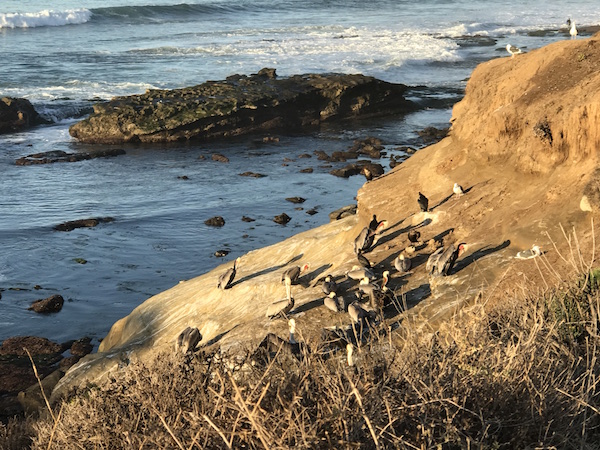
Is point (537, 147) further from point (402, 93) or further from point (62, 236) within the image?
point (402, 93)

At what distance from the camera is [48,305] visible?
18859 mm

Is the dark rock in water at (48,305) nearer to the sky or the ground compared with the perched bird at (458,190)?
nearer to the ground

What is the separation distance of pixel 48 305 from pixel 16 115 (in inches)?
911

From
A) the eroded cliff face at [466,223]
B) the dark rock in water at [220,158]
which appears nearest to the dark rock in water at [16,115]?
the dark rock in water at [220,158]

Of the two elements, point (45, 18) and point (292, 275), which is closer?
point (292, 275)

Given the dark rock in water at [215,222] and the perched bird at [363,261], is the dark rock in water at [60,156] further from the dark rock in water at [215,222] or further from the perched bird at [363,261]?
the perched bird at [363,261]

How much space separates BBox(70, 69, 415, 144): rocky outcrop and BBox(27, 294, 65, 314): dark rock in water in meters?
18.4

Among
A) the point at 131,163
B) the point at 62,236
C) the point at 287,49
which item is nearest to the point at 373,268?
the point at 62,236

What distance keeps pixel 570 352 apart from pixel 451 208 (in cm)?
720

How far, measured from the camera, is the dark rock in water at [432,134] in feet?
115

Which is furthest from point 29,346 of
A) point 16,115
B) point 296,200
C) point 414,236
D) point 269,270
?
point 16,115

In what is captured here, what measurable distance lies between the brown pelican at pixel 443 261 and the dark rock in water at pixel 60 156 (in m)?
23.2

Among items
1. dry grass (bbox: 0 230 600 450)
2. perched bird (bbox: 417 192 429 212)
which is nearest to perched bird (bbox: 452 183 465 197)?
perched bird (bbox: 417 192 429 212)

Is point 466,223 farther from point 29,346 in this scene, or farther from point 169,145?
point 169,145
